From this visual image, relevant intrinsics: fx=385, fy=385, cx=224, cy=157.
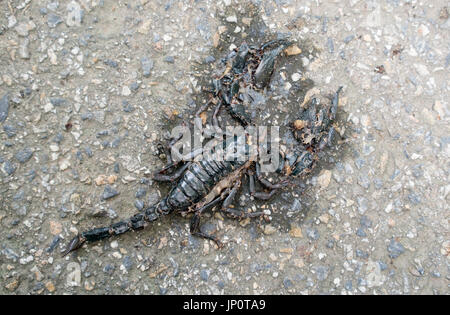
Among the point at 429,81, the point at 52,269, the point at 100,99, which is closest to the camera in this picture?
the point at 52,269

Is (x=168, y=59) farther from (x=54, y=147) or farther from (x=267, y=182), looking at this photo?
(x=267, y=182)

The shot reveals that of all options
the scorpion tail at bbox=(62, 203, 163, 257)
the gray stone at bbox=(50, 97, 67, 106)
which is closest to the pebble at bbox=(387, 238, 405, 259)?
the scorpion tail at bbox=(62, 203, 163, 257)

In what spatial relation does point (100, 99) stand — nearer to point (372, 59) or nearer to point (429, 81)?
point (372, 59)

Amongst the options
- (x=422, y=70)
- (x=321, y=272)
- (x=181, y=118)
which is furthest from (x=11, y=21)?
(x=422, y=70)

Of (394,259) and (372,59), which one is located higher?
(372,59)

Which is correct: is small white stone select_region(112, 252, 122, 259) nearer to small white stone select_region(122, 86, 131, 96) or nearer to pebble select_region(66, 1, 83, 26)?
small white stone select_region(122, 86, 131, 96)

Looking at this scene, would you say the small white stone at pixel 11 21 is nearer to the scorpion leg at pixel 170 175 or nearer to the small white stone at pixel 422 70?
the scorpion leg at pixel 170 175

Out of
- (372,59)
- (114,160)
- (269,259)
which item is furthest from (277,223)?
(372,59)
